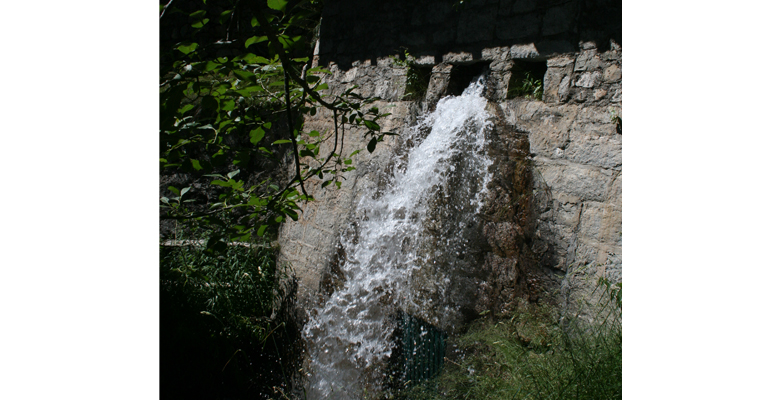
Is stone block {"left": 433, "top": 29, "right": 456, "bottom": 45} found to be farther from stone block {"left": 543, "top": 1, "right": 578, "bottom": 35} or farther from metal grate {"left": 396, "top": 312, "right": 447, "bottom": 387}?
metal grate {"left": 396, "top": 312, "right": 447, "bottom": 387}

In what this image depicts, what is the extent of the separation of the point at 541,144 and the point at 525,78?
548mm

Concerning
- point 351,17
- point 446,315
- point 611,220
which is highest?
point 351,17

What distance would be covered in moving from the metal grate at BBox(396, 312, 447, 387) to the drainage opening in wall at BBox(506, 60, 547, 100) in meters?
1.60

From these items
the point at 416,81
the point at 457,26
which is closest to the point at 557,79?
the point at 457,26

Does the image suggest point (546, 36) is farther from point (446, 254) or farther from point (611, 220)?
point (446, 254)

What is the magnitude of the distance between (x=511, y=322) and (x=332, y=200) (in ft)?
6.15

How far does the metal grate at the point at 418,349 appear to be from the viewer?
2527 mm

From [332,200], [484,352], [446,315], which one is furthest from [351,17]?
[484,352]

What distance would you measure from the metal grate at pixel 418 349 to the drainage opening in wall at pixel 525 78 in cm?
160

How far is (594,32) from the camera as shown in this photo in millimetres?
2549

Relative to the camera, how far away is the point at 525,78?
2.93 metres

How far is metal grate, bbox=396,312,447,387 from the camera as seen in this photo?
2.53 metres

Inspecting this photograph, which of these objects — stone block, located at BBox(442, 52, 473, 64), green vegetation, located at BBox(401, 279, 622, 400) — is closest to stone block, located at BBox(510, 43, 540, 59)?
stone block, located at BBox(442, 52, 473, 64)

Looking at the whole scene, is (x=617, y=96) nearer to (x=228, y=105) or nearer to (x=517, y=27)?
(x=517, y=27)
